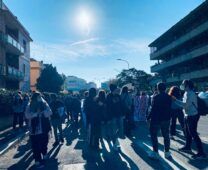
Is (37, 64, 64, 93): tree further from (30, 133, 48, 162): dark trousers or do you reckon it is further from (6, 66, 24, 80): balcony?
(30, 133, 48, 162): dark trousers

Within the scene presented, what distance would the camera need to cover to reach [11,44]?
110 ft

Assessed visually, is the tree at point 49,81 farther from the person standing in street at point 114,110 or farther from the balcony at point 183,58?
the person standing in street at point 114,110

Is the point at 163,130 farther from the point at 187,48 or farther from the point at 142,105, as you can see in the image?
the point at 187,48

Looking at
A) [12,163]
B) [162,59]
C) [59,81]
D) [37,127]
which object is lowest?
[12,163]

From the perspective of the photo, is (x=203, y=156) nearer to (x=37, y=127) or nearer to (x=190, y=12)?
(x=37, y=127)

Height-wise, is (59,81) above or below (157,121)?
above

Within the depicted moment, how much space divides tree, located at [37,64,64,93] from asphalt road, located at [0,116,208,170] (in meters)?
45.0

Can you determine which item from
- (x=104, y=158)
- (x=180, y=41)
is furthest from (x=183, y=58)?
(x=104, y=158)

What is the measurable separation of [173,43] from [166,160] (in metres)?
48.7

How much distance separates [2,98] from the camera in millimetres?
16625

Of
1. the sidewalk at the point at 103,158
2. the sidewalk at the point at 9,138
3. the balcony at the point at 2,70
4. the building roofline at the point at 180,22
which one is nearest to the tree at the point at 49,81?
the building roofline at the point at 180,22

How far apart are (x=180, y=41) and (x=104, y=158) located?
149 feet

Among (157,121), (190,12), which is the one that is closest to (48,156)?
(157,121)

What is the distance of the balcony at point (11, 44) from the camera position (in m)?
32.0
